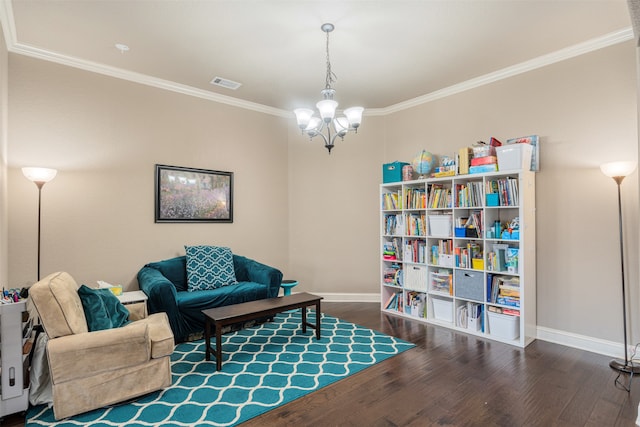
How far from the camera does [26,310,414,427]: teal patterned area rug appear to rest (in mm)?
2199

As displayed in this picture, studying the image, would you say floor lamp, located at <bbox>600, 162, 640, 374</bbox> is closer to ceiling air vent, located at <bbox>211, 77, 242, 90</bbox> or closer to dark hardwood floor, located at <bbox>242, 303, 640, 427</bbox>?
dark hardwood floor, located at <bbox>242, 303, 640, 427</bbox>

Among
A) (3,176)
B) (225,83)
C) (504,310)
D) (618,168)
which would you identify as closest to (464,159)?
(618,168)

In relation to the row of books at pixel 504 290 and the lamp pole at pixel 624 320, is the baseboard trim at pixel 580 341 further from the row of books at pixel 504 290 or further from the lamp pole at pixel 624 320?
the row of books at pixel 504 290

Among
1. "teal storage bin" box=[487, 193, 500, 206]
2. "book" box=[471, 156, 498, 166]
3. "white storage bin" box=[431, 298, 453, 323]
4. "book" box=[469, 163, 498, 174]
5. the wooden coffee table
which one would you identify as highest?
"book" box=[471, 156, 498, 166]

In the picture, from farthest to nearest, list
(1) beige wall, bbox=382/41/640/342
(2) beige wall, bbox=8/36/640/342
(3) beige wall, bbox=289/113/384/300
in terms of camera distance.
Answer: (3) beige wall, bbox=289/113/384/300 < (2) beige wall, bbox=8/36/640/342 < (1) beige wall, bbox=382/41/640/342

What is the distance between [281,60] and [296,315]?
3.06 meters

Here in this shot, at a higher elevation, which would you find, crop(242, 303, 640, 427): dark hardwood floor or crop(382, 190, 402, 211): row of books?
crop(382, 190, 402, 211): row of books

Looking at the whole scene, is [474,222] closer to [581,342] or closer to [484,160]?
[484,160]

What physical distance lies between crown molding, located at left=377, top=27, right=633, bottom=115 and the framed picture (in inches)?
109

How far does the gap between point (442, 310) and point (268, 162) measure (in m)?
3.17

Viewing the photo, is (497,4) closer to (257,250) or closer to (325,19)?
(325,19)

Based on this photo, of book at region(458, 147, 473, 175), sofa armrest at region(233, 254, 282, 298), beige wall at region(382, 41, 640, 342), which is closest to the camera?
beige wall at region(382, 41, 640, 342)

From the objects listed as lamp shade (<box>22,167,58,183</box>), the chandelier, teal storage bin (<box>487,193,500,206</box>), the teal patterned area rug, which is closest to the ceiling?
the chandelier

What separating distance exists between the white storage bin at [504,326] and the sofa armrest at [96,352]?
3.24m
